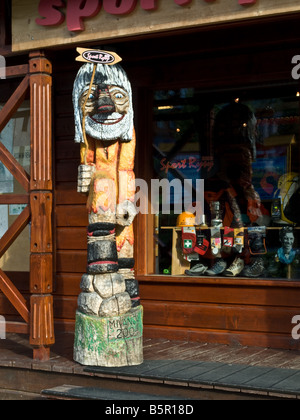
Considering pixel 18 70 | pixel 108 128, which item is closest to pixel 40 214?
pixel 108 128

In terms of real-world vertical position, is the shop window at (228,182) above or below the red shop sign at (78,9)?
below

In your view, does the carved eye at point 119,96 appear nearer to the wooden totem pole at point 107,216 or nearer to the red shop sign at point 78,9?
the wooden totem pole at point 107,216

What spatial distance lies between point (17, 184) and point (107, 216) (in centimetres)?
261

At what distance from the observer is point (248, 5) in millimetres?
5160

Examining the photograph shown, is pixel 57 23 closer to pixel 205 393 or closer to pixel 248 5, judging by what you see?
pixel 248 5

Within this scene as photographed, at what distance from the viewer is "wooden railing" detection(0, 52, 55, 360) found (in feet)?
19.2

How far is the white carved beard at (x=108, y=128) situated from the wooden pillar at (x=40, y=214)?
1.49ft

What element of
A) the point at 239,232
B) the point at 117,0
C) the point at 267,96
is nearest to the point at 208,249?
the point at 239,232

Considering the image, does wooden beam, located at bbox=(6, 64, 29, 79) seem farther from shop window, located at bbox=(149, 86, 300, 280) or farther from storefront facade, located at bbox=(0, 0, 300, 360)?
shop window, located at bbox=(149, 86, 300, 280)

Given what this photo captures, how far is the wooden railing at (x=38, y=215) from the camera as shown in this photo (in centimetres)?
584

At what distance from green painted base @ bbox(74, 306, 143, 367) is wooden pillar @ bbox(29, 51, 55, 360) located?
1.24 ft

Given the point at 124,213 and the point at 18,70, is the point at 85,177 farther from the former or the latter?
the point at 18,70

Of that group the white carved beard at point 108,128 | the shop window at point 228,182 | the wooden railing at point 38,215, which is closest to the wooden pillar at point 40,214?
the wooden railing at point 38,215

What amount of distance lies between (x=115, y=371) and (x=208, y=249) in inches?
81.3
